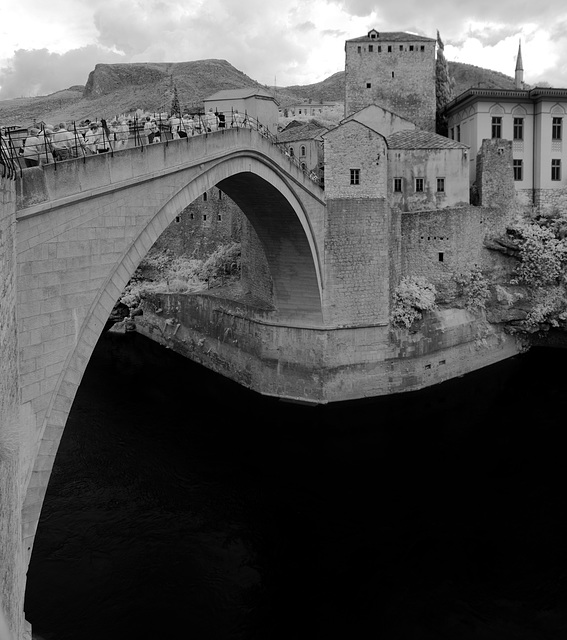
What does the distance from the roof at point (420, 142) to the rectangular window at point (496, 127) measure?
3275 mm

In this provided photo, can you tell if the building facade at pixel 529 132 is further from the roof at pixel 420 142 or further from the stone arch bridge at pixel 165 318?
the stone arch bridge at pixel 165 318

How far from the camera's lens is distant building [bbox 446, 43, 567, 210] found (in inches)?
1272

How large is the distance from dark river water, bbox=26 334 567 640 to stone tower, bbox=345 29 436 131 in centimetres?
1688

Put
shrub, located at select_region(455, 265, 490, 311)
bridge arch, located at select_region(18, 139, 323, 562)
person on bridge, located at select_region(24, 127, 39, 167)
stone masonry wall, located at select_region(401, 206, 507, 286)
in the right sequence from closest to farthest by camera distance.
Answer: bridge arch, located at select_region(18, 139, 323, 562) < person on bridge, located at select_region(24, 127, 39, 167) < stone masonry wall, located at select_region(401, 206, 507, 286) < shrub, located at select_region(455, 265, 490, 311)

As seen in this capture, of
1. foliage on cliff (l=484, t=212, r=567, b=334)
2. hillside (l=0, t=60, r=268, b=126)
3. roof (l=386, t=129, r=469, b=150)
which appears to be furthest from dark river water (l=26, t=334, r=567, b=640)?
hillside (l=0, t=60, r=268, b=126)

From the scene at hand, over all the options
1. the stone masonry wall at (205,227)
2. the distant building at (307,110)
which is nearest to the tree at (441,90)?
the stone masonry wall at (205,227)

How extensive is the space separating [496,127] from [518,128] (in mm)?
1222

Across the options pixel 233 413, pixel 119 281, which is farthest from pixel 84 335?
pixel 233 413

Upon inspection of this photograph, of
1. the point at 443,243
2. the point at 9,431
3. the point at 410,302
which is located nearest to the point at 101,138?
the point at 9,431

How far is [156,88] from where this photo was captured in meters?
96.6

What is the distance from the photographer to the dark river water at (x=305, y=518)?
1432 centimetres

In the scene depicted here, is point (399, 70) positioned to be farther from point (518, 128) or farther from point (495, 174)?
point (495, 174)

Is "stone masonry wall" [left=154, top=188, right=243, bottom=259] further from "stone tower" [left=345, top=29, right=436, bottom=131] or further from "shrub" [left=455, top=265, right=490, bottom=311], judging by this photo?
"shrub" [left=455, top=265, right=490, bottom=311]

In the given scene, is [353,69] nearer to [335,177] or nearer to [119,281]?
[335,177]
